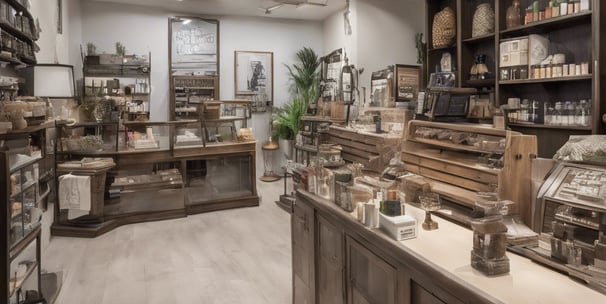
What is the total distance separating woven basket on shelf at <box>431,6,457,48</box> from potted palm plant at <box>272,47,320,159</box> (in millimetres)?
3903

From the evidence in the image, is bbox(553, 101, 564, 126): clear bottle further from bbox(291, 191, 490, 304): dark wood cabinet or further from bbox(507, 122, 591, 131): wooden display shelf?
bbox(291, 191, 490, 304): dark wood cabinet

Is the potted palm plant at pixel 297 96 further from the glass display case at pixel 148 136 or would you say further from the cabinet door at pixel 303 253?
the cabinet door at pixel 303 253

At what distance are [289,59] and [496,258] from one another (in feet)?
26.4

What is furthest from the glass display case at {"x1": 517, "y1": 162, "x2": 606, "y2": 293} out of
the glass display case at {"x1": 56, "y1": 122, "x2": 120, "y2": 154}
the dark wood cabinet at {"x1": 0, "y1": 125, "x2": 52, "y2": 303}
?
the glass display case at {"x1": 56, "y1": 122, "x2": 120, "y2": 154}

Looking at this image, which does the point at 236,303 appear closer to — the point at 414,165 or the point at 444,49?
the point at 414,165

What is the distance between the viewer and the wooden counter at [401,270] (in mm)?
1308

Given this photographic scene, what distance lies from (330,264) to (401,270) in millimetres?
774

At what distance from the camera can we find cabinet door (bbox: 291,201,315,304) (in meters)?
2.64

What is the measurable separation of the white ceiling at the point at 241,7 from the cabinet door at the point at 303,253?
5647mm

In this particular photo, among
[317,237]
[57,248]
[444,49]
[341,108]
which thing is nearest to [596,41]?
[444,49]

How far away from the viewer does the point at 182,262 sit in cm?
431

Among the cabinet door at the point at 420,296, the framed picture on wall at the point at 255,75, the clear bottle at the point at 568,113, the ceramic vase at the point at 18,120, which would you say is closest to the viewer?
the cabinet door at the point at 420,296

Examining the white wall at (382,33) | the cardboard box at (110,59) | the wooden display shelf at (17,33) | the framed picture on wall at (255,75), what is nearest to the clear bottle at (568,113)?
the white wall at (382,33)

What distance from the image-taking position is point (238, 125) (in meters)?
8.41
